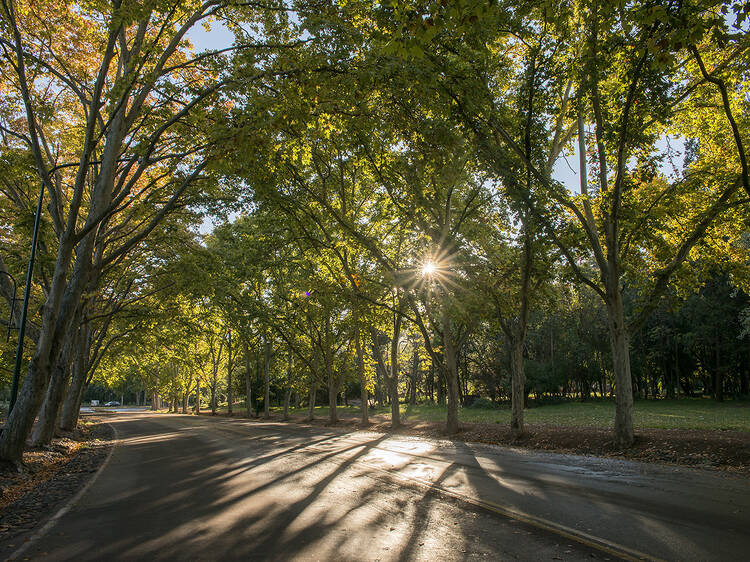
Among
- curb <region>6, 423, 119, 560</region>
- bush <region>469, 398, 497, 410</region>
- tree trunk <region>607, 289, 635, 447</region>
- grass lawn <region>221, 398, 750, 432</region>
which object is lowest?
bush <region>469, 398, 497, 410</region>

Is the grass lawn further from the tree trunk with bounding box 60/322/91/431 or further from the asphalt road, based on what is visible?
the tree trunk with bounding box 60/322/91/431

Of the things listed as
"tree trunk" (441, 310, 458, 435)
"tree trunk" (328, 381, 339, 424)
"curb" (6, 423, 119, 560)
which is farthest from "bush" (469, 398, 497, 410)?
"curb" (6, 423, 119, 560)

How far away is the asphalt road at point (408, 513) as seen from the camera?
468cm

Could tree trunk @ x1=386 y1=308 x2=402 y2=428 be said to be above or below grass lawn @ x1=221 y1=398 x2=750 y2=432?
above

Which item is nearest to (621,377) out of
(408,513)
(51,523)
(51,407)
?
(408,513)

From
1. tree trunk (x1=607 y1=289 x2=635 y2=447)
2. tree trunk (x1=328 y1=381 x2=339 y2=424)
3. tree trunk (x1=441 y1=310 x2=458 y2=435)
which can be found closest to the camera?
tree trunk (x1=607 y1=289 x2=635 y2=447)

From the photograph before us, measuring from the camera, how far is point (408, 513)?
596 centimetres

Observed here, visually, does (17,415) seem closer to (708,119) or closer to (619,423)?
(619,423)

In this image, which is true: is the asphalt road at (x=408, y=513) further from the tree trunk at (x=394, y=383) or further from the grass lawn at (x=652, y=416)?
the tree trunk at (x=394, y=383)

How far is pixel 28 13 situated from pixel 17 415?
9651 millimetres

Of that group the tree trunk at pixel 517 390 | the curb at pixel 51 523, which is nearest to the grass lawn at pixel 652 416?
the tree trunk at pixel 517 390

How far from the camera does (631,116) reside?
1135cm

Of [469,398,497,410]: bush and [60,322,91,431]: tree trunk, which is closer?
[60,322,91,431]: tree trunk

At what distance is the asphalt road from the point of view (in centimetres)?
468
